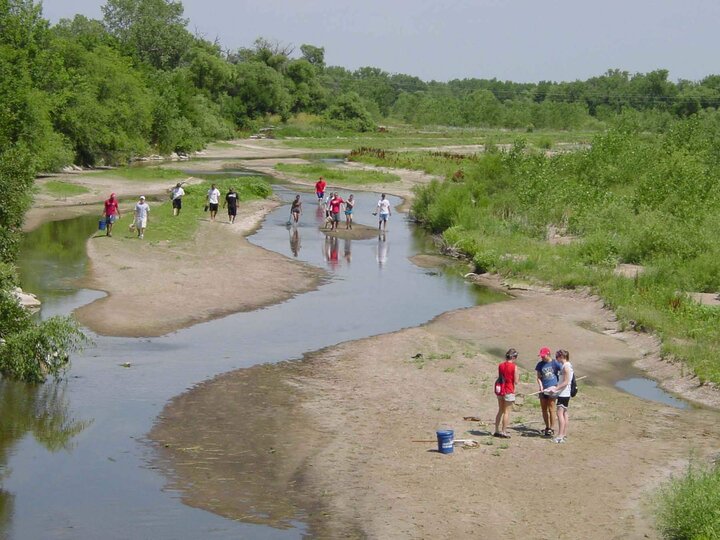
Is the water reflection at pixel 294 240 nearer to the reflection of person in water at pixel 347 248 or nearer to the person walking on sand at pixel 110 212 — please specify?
the reflection of person in water at pixel 347 248

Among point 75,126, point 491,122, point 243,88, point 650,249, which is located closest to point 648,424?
point 650,249

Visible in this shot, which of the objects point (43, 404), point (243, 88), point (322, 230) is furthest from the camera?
point (243, 88)

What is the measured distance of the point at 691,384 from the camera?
24.5 m

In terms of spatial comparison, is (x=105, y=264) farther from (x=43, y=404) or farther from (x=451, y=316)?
(x=43, y=404)

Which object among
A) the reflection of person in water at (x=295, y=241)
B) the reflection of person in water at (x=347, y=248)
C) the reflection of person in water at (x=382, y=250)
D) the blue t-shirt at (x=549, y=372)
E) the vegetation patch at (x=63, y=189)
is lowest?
the reflection of person in water at (x=382, y=250)

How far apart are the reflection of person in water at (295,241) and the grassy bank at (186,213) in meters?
4.09

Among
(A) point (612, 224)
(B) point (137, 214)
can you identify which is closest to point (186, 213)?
(B) point (137, 214)

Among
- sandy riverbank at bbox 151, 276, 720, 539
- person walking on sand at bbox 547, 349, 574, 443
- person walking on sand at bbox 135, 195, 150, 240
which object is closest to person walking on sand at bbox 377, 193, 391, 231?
person walking on sand at bbox 135, 195, 150, 240

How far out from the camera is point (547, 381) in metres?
18.9

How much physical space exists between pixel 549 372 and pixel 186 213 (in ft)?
105

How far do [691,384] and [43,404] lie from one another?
14.5 m

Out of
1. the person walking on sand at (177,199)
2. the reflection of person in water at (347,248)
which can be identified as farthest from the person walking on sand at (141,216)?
the reflection of person in water at (347,248)

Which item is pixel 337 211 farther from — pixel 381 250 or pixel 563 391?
pixel 563 391

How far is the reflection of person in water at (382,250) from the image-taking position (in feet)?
137
